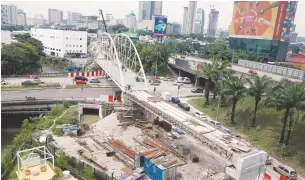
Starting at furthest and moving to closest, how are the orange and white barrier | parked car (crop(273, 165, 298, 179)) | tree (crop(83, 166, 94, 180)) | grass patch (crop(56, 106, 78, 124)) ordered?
the orange and white barrier, grass patch (crop(56, 106, 78, 124)), parked car (crop(273, 165, 298, 179)), tree (crop(83, 166, 94, 180))

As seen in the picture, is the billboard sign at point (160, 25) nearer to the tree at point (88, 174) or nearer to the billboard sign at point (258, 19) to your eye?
the billboard sign at point (258, 19)

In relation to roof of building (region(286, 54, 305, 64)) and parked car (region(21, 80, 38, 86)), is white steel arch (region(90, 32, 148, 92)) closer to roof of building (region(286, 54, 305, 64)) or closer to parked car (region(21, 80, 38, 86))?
parked car (region(21, 80, 38, 86))

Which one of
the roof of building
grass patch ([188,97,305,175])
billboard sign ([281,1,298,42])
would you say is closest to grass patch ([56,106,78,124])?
grass patch ([188,97,305,175])

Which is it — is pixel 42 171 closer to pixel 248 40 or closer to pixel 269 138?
pixel 269 138

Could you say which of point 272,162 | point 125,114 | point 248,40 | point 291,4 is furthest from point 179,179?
point 248,40

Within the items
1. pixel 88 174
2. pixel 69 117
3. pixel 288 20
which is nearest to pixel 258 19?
pixel 288 20

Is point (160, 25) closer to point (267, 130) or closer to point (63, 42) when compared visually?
point (63, 42)

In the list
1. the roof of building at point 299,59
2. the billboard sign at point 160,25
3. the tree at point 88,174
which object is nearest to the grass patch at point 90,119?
the tree at point 88,174
